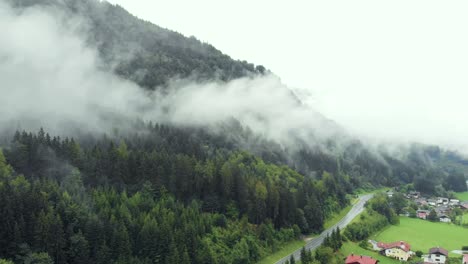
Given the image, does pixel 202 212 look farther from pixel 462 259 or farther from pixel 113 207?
pixel 462 259

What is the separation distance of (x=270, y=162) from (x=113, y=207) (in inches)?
3387

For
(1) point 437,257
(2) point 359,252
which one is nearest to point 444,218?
(1) point 437,257

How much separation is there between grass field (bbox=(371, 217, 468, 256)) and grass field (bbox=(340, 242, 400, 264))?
45.9 feet

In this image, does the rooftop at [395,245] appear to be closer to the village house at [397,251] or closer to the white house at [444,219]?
the village house at [397,251]

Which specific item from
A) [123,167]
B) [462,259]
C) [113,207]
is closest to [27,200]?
[113,207]

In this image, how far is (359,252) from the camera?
380 ft

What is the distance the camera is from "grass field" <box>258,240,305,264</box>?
105 meters

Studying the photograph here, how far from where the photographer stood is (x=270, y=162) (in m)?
169

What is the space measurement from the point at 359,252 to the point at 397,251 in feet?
32.4

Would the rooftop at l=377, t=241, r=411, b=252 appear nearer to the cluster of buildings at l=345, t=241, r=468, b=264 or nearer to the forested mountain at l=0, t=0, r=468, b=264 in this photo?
the cluster of buildings at l=345, t=241, r=468, b=264

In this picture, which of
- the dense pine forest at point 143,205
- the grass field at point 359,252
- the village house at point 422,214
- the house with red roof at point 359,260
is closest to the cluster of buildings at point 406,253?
the house with red roof at point 359,260

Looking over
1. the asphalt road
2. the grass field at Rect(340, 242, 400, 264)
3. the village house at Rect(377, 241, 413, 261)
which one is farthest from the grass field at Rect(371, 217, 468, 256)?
the grass field at Rect(340, 242, 400, 264)

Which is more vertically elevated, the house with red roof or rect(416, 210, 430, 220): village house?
the house with red roof

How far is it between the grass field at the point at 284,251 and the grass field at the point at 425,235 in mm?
28746
